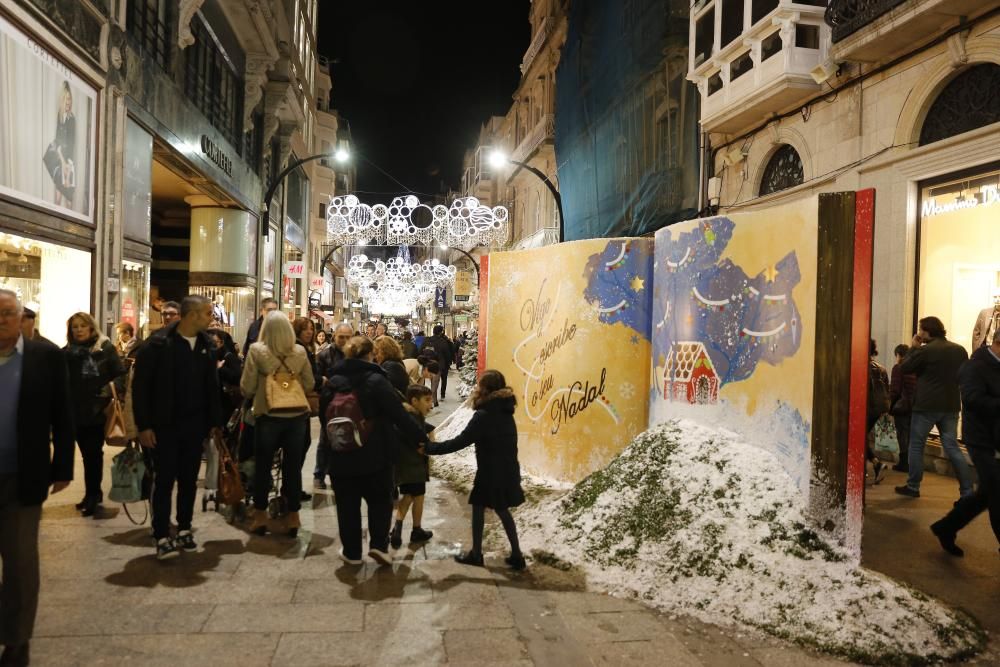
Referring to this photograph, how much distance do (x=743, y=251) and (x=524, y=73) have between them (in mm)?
32426

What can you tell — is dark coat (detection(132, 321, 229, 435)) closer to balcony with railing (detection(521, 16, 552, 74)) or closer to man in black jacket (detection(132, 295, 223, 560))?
man in black jacket (detection(132, 295, 223, 560))

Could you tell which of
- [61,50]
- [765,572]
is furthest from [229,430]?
[61,50]

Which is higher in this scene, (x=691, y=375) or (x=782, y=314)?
(x=782, y=314)

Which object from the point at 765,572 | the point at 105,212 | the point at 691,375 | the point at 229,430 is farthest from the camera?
the point at 105,212

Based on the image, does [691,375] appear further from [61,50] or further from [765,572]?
[61,50]

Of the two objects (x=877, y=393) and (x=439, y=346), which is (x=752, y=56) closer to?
(x=877, y=393)

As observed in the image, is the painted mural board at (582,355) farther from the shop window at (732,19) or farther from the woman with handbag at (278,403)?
the shop window at (732,19)

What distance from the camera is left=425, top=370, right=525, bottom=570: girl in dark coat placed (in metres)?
5.11

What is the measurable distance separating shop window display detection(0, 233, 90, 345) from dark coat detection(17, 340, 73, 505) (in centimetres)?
579

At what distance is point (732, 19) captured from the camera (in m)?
14.1

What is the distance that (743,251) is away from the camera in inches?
212

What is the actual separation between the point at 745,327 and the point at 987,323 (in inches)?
221

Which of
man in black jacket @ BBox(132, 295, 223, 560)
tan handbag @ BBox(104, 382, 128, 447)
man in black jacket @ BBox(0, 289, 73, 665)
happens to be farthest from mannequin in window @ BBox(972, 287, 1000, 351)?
man in black jacket @ BBox(0, 289, 73, 665)

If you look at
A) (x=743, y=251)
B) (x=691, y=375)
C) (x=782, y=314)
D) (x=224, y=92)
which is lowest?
(x=691, y=375)
